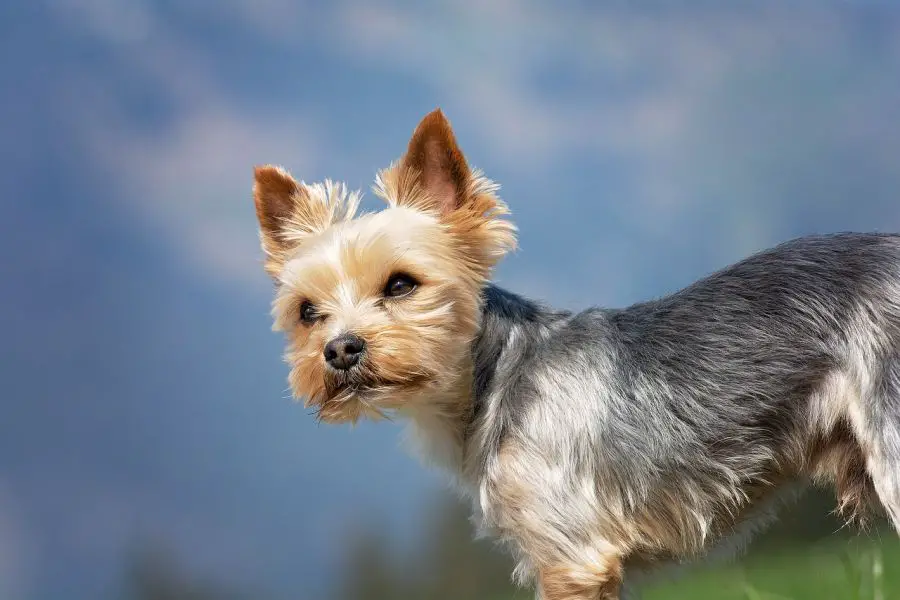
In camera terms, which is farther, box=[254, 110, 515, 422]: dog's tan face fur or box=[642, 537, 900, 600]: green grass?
box=[642, 537, 900, 600]: green grass

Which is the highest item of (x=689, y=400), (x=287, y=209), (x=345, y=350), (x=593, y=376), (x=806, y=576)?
(x=287, y=209)

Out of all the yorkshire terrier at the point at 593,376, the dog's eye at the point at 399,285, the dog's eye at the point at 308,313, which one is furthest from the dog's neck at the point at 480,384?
the dog's eye at the point at 308,313

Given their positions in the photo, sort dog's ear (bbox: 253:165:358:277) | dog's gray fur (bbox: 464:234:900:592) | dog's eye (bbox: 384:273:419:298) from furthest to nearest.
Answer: dog's ear (bbox: 253:165:358:277)
dog's eye (bbox: 384:273:419:298)
dog's gray fur (bbox: 464:234:900:592)

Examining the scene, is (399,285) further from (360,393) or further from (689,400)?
(689,400)

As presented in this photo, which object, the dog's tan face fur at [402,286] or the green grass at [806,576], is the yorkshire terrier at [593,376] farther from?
the green grass at [806,576]

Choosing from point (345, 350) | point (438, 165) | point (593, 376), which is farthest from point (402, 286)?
point (593, 376)

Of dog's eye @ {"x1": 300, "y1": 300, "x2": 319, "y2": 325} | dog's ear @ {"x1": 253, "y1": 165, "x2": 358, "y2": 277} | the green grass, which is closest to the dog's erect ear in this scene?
dog's ear @ {"x1": 253, "y1": 165, "x2": 358, "y2": 277}

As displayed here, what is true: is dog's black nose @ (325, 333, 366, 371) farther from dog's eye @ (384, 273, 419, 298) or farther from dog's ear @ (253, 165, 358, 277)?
dog's ear @ (253, 165, 358, 277)
